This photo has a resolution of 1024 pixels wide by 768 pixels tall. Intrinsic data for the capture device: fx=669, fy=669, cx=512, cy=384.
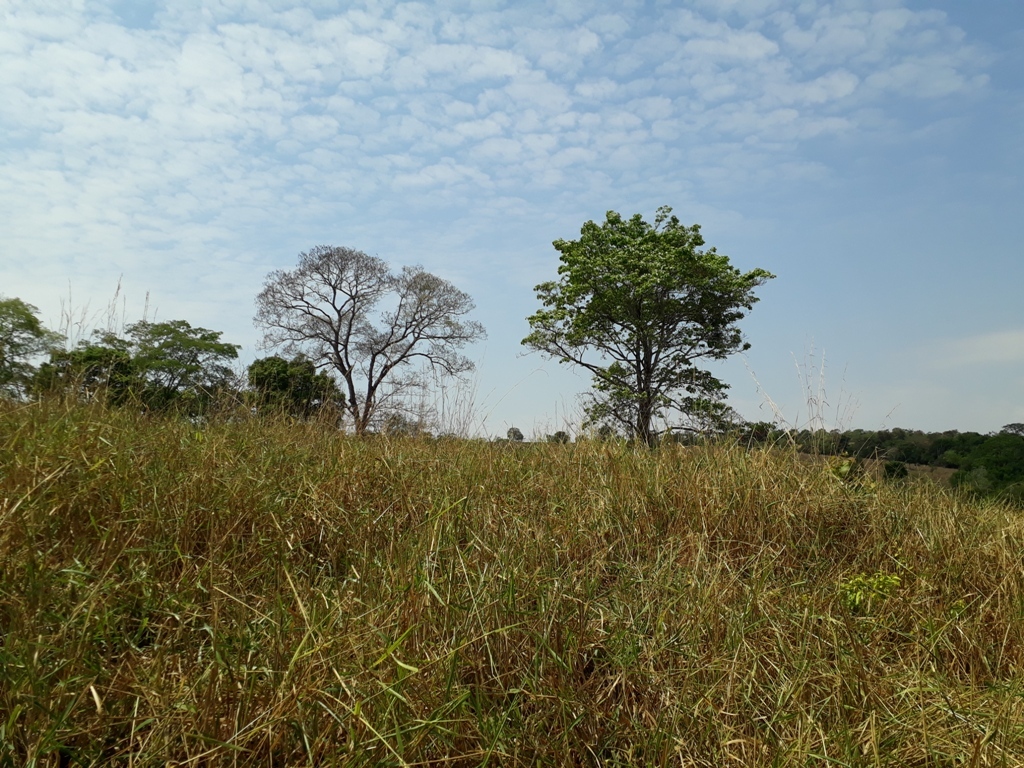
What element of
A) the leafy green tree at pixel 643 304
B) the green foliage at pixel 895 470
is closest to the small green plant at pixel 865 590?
Result: the green foliage at pixel 895 470

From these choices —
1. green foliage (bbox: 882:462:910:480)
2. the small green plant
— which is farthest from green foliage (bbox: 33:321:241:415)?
green foliage (bbox: 882:462:910:480)

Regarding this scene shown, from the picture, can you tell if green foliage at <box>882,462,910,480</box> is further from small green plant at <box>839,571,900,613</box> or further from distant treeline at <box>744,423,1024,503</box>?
small green plant at <box>839,571,900,613</box>

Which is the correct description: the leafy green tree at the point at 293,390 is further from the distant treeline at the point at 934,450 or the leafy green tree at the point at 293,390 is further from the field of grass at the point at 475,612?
the distant treeline at the point at 934,450

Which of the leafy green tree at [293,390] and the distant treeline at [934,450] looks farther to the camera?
the leafy green tree at [293,390]

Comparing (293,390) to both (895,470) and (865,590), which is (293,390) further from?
(865,590)

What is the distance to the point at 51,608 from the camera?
2.61 m

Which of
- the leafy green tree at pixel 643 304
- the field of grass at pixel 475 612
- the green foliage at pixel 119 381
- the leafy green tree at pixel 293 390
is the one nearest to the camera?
the field of grass at pixel 475 612

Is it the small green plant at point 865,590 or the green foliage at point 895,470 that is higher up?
the green foliage at point 895,470

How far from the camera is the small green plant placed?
11.7 feet

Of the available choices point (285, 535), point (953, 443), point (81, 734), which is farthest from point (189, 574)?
point (953, 443)

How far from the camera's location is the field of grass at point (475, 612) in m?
2.21

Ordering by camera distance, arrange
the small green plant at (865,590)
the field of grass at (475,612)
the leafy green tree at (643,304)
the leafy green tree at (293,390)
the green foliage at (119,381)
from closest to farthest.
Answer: the field of grass at (475,612)
the small green plant at (865,590)
the green foliage at (119,381)
the leafy green tree at (293,390)
the leafy green tree at (643,304)

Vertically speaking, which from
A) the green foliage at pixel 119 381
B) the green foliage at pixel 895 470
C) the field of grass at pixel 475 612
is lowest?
the field of grass at pixel 475 612

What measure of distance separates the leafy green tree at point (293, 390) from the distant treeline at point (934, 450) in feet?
14.5
